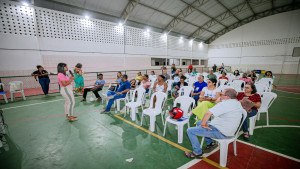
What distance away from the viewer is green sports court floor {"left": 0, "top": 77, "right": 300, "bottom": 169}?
7.41 feet

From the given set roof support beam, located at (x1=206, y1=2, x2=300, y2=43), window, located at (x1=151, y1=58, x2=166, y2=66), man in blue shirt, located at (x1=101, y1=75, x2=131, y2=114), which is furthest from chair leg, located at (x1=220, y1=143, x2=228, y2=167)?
roof support beam, located at (x1=206, y1=2, x2=300, y2=43)

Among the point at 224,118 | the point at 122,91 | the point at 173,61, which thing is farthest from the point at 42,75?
the point at 173,61

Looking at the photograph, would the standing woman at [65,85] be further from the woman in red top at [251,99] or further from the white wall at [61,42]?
the white wall at [61,42]

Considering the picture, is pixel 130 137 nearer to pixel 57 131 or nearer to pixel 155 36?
pixel 57 131

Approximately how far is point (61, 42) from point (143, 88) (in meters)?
8.81

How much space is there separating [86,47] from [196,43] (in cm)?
1886

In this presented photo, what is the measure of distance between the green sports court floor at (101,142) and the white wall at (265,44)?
1939 centimetres

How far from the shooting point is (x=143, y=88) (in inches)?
163

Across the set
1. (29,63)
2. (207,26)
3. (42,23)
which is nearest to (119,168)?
(29,63)

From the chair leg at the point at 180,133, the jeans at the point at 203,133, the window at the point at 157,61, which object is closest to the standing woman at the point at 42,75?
the chair leg at the point at 180,133

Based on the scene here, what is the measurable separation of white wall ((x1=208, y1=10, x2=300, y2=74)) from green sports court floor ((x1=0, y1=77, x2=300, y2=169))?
763 inches

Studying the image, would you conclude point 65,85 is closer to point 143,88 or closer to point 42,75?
point 143,88

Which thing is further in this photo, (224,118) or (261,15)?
(261,15)

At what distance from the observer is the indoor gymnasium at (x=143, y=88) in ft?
7.59
